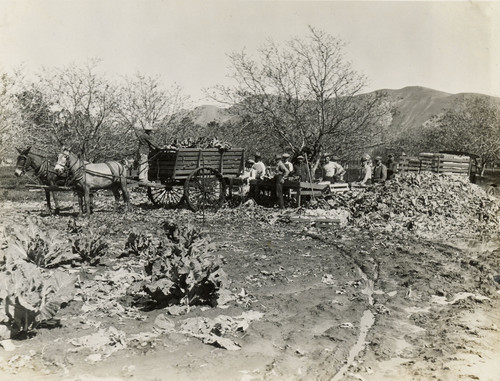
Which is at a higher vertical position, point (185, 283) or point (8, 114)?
point (8, 114)

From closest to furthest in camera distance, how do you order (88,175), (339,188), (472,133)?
(88,175)
(339,188)
(472,133)

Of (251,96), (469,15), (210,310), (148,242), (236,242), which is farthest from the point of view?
(251,96)

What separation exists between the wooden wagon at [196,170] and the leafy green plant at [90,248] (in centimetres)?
452

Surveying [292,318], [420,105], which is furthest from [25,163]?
[420,105]

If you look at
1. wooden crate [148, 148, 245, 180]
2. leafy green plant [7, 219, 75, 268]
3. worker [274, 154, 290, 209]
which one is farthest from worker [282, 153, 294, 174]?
leafy green plant [7, 219, 75, 268]

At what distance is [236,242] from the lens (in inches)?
337

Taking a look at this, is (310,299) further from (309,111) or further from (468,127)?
(468,127)

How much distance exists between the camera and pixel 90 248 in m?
6.78

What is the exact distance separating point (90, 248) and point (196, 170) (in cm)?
502

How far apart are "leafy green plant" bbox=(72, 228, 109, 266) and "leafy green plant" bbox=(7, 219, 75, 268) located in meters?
0.16

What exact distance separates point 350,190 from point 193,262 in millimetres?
8484

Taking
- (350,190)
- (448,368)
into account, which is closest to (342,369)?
(448,368)

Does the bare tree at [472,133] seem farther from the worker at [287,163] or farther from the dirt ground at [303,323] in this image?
the dirt ground at [303,323]

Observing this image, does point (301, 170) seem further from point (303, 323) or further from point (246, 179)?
point (303, 323)
